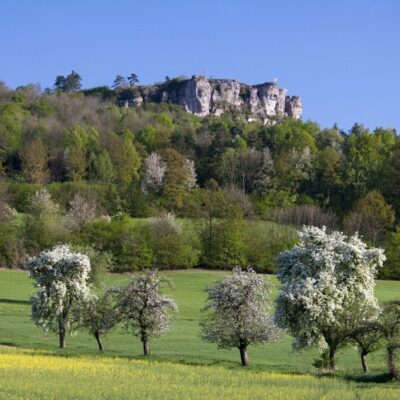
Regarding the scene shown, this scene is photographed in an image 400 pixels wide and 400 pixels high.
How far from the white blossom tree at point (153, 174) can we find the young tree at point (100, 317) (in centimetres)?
8705

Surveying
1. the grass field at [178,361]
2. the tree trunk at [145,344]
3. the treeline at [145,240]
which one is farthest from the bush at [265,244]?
the tree trunk at [145,344]

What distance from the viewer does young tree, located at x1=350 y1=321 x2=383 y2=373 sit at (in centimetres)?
4291

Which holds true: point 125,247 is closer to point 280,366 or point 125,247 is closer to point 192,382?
point 280,366

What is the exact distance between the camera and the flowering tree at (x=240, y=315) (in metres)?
49.6

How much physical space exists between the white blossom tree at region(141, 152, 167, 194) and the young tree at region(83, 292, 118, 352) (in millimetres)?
87050

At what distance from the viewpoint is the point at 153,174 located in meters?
145

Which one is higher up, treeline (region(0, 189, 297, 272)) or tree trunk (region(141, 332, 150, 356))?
treeline (region(0, 189, 297, 272))

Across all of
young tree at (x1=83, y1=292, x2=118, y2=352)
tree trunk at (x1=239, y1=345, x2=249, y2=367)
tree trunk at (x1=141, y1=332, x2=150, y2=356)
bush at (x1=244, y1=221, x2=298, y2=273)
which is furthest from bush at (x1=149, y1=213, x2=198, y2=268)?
tree trunk at (x1=239, y1=345, x2=249, y2=367)

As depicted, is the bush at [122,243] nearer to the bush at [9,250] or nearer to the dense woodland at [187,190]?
the dense woodland at [187,190]

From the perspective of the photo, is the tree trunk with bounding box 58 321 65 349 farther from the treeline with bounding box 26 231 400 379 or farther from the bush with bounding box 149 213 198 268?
the bush with bounding box 149 213 198 268

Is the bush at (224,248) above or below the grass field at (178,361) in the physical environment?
above

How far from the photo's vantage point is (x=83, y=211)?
116 m

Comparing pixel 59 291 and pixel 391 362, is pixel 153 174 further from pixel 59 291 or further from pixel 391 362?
pixel 391 362

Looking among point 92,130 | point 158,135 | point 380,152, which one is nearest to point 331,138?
point 380,152
